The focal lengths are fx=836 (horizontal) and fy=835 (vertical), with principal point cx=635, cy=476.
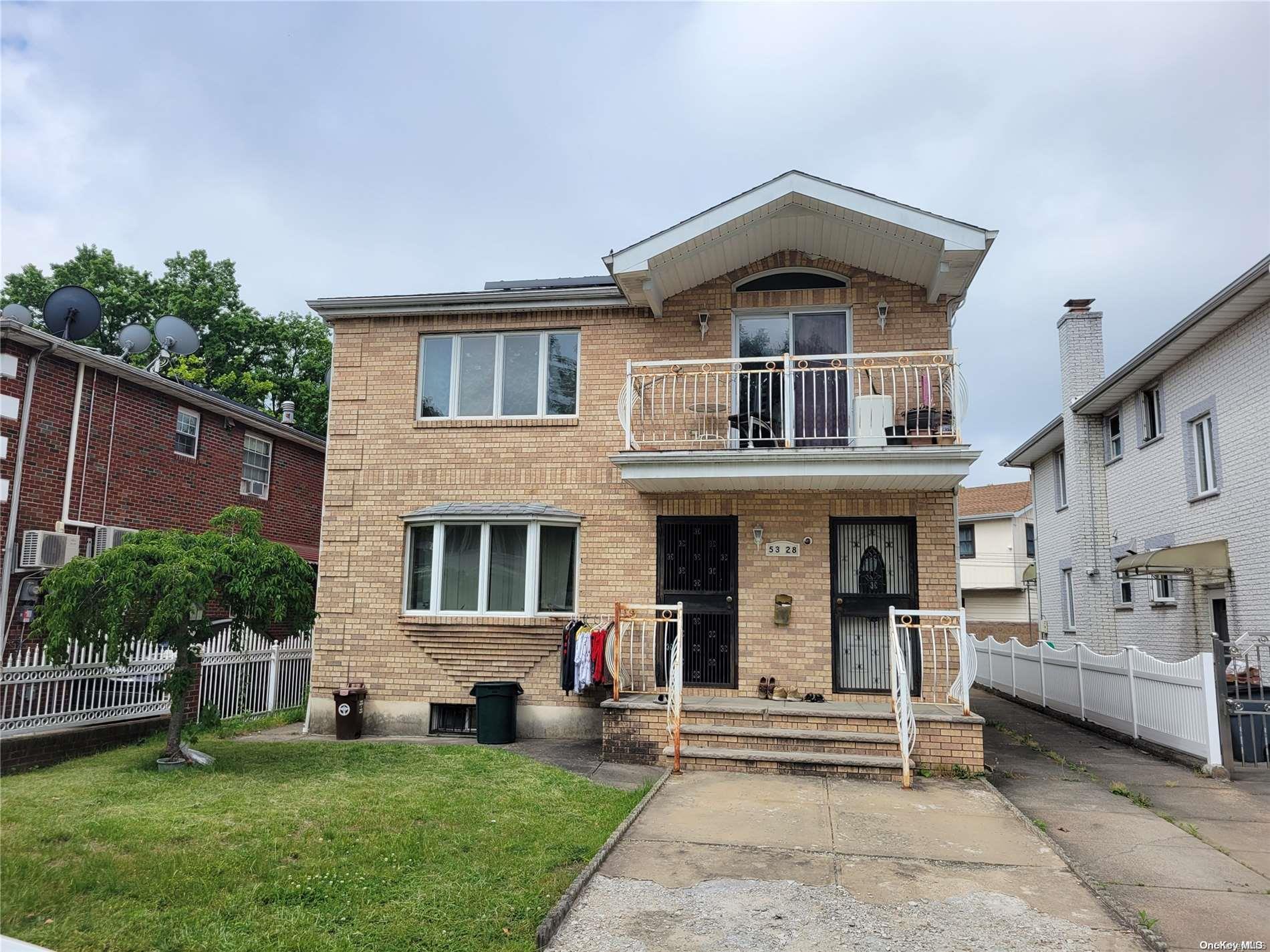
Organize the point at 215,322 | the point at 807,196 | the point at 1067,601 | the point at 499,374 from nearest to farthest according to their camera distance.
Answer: the point at 807,196
the point at 499,374
the point at 1067,601
the point at 215,322

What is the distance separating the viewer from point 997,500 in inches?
1422

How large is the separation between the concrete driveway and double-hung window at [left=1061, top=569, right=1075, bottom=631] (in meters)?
15.8

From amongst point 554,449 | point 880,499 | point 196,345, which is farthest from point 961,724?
point 196,345

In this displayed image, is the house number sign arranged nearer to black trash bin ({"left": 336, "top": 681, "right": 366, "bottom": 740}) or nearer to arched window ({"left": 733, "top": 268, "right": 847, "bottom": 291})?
arched window ({"left": 733, "top": 268, "right": 847, "bottom": 291})

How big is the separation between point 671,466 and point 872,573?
9.70ft

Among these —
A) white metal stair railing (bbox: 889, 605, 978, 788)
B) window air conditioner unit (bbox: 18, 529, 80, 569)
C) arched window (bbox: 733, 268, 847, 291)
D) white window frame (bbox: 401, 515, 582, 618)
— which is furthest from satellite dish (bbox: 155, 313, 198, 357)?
white metal stair railing (bbox: 889, 605, 978, 788)

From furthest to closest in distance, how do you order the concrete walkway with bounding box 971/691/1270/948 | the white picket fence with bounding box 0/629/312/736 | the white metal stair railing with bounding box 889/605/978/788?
1. the white picket fence with bounding box 0/629/312/736
2. the white metal stair railing with bounding box 889/605/978/788
3. the concrete walkway with bounding box 971/691/1270/948

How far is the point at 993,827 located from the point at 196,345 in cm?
1722

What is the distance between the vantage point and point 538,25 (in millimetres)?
9320

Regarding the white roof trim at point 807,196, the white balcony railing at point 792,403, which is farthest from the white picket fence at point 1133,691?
the white roof trim at point 807,196

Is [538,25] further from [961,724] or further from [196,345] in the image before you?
[196,345]

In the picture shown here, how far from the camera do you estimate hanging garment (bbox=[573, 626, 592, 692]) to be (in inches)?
400

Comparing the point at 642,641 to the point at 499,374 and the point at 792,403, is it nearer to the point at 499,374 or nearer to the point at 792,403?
the point at 792,403

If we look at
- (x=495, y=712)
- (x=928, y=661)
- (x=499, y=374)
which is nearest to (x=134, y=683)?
(x=495, y=712)
